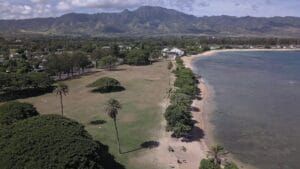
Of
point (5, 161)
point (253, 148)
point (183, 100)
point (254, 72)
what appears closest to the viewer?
point (5, 161)

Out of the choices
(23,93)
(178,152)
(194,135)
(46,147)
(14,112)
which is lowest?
(23,93)

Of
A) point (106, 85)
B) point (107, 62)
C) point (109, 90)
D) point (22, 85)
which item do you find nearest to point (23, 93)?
point (22, 85)

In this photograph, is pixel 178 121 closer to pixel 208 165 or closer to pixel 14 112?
pixel 208 165

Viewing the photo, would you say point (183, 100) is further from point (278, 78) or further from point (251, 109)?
point (278, 78)

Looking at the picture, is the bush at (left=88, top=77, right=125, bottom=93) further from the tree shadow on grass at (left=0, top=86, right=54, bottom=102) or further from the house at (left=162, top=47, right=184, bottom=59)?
the house at (left=162, top=47, right=184, bottom=59)

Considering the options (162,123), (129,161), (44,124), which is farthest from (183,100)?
(44,124)

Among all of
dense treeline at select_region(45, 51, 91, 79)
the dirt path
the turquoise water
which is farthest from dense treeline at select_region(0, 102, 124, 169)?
dense treeline at select_region(45, 51, 91, 79)

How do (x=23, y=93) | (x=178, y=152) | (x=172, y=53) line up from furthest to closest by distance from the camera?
(x=172, y=53) < (x=23, y=93) < (x=178, y=152)
